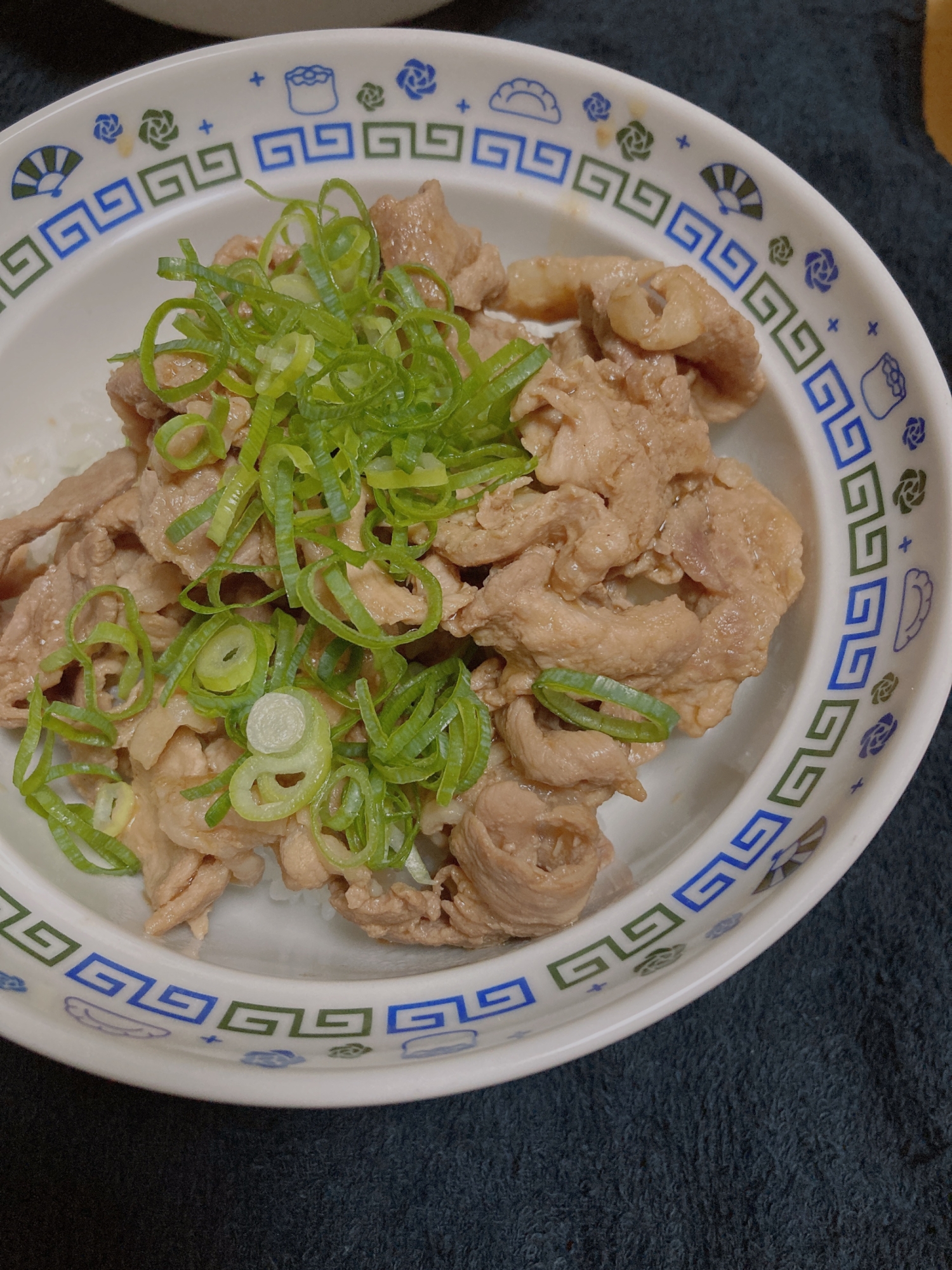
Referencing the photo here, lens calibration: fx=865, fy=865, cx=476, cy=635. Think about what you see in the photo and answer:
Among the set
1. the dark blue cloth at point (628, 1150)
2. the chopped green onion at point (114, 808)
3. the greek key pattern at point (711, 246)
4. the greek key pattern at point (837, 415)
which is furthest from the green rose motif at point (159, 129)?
the dark blue cloth at point (628, 1150)

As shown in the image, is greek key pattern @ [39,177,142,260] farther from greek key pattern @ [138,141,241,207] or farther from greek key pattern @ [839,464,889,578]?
greek key pattern @ [839,464,889,578]

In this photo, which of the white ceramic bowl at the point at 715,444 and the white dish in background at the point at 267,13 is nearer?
the white ceramic bowl at the point at 715,444

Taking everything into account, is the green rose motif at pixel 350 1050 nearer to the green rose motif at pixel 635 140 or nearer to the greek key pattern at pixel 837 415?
the greek key pattern at pixel 837 415

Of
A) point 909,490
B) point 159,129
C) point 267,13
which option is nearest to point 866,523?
point 909,490

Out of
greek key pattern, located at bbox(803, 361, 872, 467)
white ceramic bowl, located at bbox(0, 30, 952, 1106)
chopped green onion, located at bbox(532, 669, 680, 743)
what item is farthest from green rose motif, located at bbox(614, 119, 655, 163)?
chopped green onion, located at bbox(532, 669, 680, 743)

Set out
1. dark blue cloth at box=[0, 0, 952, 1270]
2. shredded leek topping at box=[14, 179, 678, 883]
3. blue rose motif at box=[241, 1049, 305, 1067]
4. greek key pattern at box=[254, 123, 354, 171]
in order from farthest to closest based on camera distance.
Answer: dark blue cloth at box=[0, 0, 952, 1270] < greek key pattern at box=[254, 123, 354, 171] < shredded leek topping at box=[14, 179, 678, 883] < blue rose motif at box=[241, 1049, 305, 1067]

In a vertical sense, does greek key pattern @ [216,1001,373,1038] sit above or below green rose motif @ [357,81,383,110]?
below

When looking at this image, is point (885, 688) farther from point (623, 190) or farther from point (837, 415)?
point (623, 190)
